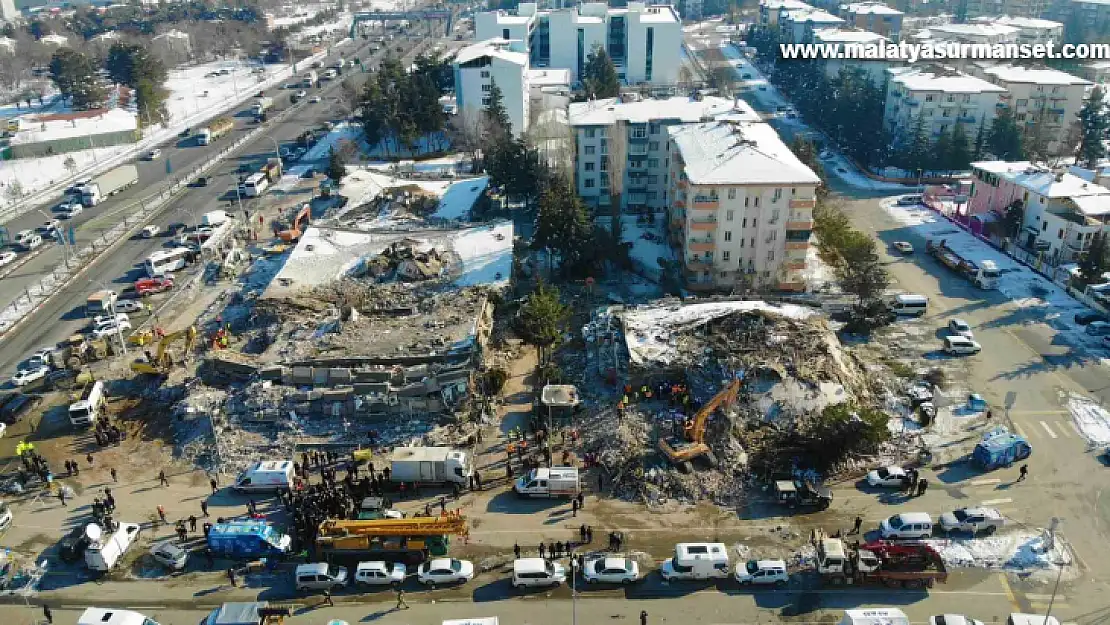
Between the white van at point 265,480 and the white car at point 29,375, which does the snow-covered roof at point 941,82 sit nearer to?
the white van at point 265,480

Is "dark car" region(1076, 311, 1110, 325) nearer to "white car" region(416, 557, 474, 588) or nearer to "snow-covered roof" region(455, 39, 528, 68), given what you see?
"white car" region(416, 557, 474, 588)

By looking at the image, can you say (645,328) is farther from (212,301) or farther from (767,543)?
(212,301)

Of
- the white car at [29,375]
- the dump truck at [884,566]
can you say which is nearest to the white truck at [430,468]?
the dump truck at [884,566]

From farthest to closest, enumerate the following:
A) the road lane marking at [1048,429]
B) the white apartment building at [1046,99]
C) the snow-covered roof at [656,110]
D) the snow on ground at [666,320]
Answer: the white apartment building at [1046,99], the snow-covered roof at [656,110], the snow on ground at [666,320], the road lane marking at [1048,429]

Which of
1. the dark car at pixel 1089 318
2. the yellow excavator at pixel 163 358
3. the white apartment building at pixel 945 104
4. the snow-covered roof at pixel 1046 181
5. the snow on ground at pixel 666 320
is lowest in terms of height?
the yellow excavator at pixel 163 358

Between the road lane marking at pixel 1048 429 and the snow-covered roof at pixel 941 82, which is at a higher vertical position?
the snow-covered roof at pixel 941 82

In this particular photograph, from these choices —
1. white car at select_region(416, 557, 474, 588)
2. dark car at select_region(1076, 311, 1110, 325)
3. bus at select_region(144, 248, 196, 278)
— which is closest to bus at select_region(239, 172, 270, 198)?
bus at select_region(144, 248, 196, 278)

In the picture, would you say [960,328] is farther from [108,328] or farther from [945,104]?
[108,328]
